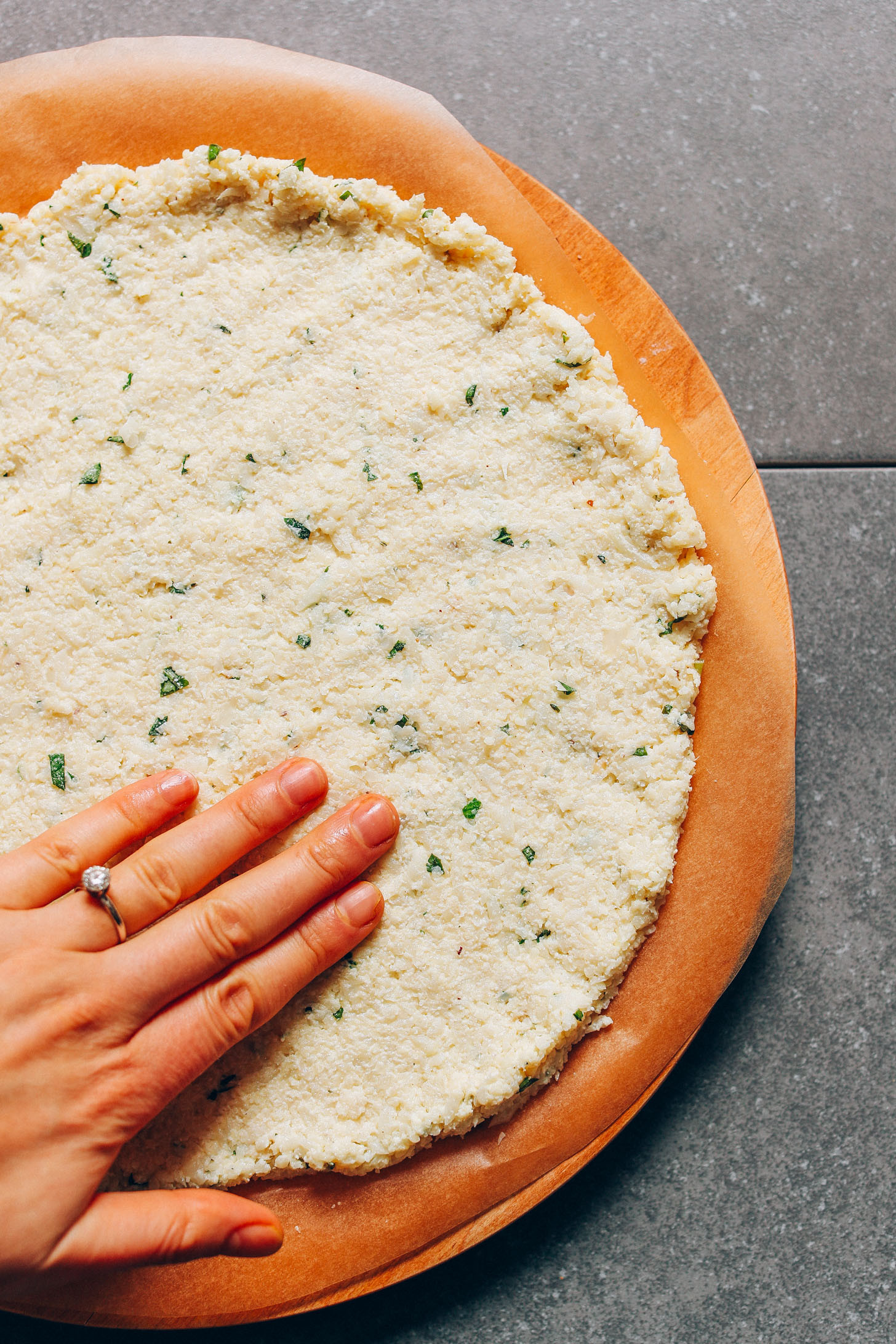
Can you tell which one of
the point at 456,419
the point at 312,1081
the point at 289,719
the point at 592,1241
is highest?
the point at 456,419

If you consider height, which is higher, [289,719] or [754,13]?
[754,13]

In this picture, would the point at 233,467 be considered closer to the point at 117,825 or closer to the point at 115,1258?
the point at 117,825

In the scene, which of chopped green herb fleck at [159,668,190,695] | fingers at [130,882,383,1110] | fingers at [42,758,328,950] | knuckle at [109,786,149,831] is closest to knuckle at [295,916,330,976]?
fingers at [130,882,383,1110]

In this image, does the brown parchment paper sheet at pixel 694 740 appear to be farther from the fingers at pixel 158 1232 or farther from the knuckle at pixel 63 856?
the knuckle at pixel 63 856

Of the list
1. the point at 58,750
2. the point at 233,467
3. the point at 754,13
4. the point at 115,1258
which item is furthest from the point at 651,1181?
the point at 754,13

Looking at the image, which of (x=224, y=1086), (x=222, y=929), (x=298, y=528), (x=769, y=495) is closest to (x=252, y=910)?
(x=222, y=929)

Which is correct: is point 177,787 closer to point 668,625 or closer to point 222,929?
point 222,929
